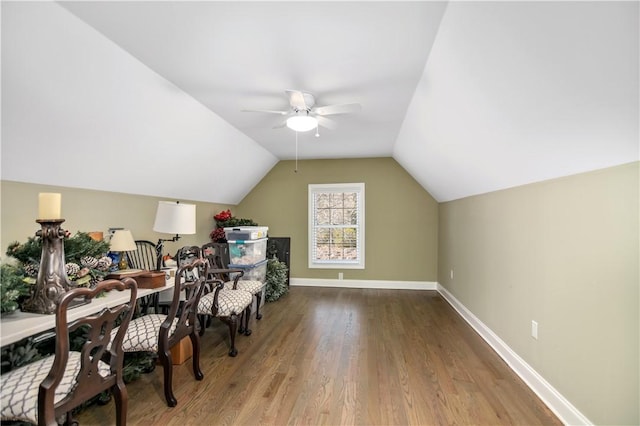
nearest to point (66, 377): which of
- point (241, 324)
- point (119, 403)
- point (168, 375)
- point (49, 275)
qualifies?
point (119, 403)

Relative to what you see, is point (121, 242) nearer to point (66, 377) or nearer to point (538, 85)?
point (66, 377)

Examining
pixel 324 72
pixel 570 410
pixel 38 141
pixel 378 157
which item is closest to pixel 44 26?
pixel 38 141

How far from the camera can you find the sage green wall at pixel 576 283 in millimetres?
1619

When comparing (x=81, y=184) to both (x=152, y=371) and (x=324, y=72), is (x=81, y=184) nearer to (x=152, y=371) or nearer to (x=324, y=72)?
(x=152, y=371)

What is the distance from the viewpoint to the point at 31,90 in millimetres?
1926

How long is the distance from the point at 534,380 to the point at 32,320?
10.9 feet

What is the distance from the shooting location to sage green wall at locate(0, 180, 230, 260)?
7.48ft

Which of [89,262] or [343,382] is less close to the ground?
[89,262]

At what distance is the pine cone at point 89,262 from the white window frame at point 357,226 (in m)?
3.99

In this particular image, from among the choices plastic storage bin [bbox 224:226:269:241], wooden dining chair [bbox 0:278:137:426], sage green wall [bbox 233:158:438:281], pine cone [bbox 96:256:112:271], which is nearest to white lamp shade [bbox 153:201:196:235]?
pine cone [bbox 96:256:112:271]

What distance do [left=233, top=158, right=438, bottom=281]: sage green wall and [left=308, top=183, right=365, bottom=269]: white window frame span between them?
0.08 m

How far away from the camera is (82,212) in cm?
290

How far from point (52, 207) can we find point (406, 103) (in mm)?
2992

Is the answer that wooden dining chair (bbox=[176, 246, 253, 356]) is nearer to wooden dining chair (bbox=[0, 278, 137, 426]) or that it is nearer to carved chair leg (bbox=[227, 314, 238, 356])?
carved chair leg (bbox=[227, 314, 238, 356])
